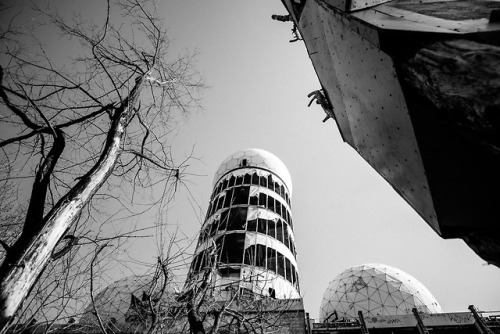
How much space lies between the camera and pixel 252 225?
19.5m

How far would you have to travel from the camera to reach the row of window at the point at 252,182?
23.2 metres

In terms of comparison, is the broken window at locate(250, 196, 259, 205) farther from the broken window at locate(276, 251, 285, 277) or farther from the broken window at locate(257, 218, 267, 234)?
the broken window at locate(276, 251, 285, 277)

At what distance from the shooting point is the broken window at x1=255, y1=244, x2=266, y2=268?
1725 cm

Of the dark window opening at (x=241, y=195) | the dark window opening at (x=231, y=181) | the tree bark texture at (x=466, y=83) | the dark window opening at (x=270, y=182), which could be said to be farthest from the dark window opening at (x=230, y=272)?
the tree bark texture at (x=466, y=83)

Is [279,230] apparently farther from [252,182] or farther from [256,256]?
[252,182]

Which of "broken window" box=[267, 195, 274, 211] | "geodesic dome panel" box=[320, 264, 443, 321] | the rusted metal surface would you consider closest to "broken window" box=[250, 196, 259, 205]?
Answer: "broken window" box=[267, 195, 274, 211]

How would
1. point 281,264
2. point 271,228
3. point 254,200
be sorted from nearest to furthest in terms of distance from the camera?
point 281,264 < point 271,228 < point 254,200

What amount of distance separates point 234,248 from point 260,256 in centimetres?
197

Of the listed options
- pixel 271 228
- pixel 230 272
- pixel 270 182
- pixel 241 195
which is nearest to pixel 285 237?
pixel 271 228

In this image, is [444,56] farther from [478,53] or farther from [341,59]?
[341,59]

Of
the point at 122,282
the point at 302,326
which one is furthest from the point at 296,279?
the point at 122,282

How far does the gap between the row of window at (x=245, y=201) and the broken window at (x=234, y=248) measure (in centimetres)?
307

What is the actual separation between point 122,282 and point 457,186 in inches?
949

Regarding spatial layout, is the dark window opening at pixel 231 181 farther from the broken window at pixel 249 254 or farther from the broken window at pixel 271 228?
the broken window at pixel 249 254
